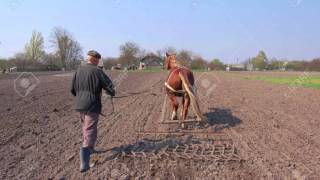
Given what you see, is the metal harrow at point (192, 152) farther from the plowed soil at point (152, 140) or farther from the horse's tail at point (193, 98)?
the horse's tail at point (193, 98)

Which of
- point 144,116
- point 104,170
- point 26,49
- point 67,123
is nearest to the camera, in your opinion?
point 104,170

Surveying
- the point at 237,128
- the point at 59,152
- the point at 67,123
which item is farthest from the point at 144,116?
the point at 59,152

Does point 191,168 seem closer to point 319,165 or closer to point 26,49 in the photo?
point 319,165

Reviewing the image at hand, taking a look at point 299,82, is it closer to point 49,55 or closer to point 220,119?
point 220,119

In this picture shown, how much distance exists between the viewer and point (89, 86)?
6711 millimetres

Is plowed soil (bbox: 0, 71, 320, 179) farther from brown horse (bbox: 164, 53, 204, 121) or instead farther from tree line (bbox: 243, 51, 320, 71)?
tree line (bbox: 243, 51, 320, 71)

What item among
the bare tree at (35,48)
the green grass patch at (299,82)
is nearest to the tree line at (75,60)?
the bare tree at (35,48)

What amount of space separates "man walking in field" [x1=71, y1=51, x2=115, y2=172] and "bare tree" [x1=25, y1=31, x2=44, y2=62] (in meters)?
91.4

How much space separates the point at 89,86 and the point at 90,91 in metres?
0.09

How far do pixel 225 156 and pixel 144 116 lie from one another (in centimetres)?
536

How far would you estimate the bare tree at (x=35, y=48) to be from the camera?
3708 inches

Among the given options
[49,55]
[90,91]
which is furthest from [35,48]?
[90,91]

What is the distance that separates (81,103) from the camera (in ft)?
22.0

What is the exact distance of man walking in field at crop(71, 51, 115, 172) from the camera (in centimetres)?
670
